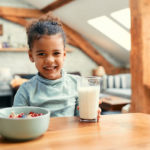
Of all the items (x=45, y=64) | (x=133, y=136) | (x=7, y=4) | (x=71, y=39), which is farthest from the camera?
(x=71, y=39)

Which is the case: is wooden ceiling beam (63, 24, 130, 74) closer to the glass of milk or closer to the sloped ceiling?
the sloped ceiling

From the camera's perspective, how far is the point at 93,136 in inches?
33.9

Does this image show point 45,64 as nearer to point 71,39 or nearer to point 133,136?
point 133,136

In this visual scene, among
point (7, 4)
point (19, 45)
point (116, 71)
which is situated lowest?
point (116, 71)

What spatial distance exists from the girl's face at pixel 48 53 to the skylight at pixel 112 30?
4186mm

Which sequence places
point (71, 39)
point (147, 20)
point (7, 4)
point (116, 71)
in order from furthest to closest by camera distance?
point (116, 71) < point (71, 39) < point (7, 4) < point (147, 20)

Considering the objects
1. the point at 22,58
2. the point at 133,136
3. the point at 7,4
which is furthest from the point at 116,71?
the point at 133,136

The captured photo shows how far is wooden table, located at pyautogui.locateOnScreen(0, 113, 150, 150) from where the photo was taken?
2.52ft

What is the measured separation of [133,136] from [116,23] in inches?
182

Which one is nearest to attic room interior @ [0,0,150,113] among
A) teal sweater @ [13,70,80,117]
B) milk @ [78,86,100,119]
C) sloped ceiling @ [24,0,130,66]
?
sloped ceiling @ [24,0,130,66]

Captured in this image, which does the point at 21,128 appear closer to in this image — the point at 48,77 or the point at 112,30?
the point at 48,77

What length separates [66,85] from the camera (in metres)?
1.42

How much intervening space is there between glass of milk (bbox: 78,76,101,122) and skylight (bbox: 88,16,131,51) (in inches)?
174

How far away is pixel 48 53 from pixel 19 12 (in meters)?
5.00
